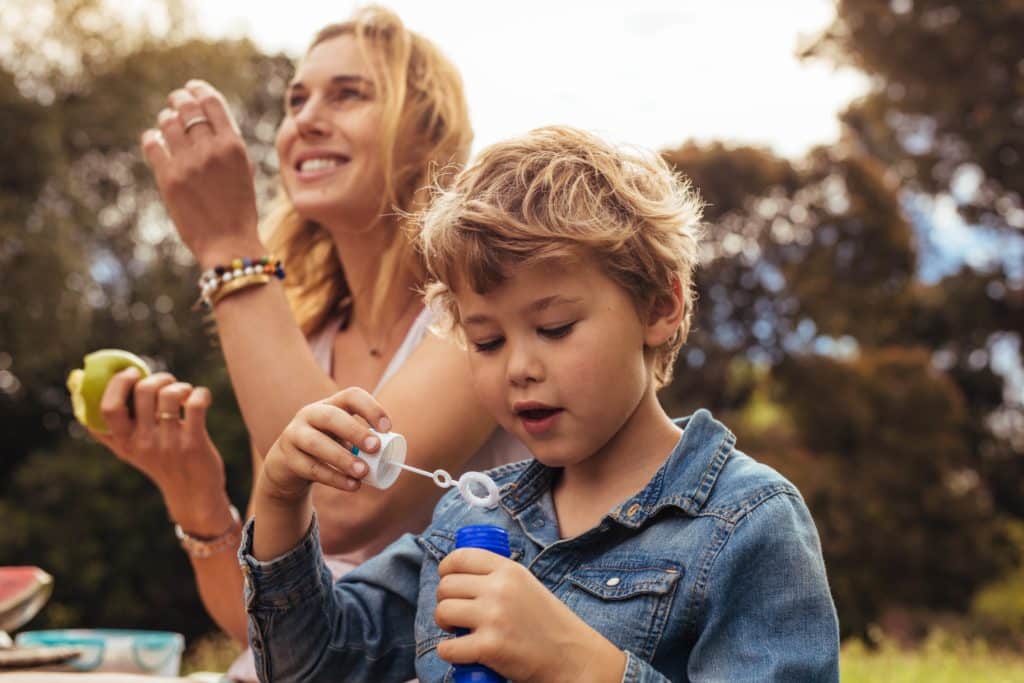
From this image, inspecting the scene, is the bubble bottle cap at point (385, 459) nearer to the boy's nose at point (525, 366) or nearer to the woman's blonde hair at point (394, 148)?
the boy's nose at point (525, 366)

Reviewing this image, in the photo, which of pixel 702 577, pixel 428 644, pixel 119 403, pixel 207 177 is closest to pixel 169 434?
pixel 119 403

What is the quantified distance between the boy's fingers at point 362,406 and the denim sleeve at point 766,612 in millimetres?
560

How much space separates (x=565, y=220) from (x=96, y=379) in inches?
69.6

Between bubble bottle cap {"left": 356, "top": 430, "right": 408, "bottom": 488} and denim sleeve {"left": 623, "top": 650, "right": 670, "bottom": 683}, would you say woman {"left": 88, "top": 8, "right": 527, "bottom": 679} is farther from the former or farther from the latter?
denim sleeve {"left": 623, "top": 650, "right": 670, "bottom": 683}

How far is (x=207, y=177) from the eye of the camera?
9.23ft

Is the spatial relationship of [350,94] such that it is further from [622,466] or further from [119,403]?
[622,466]

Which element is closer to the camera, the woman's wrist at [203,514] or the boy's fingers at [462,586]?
the boy's fingers at [462,586]

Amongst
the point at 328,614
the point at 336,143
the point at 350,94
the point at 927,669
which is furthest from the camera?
the point at 927,669

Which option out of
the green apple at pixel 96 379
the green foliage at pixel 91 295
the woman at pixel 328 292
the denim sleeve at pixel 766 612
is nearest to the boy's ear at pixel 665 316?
the denim sleeve at pixel 766 612

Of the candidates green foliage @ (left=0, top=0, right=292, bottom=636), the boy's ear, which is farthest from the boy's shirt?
green foliage @ (left=0, top=0, right=292, bottom=636)

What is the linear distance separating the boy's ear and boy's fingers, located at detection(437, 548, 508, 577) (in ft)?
1.71

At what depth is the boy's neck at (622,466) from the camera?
2043mm

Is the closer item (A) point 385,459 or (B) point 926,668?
(A) point 385,459

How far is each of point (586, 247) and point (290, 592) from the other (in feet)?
2.59
